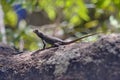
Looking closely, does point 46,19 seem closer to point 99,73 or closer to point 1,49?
point 1,49

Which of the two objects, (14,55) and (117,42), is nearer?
(117,42)

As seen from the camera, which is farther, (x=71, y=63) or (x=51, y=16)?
(x=51, y=16)

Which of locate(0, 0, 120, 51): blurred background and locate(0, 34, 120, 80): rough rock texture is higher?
locate(0, 0, 120, 51): blurred background

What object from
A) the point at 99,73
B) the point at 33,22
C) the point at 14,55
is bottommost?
the point at 99,73

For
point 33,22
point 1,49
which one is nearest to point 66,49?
point 1,49

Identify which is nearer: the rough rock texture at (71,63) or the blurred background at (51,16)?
the rough rock texture at (71,63)

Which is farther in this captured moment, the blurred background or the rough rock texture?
the blurred background

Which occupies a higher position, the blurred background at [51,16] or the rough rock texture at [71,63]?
the blurred background at [51,16]

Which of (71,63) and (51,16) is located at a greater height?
(51,16)
